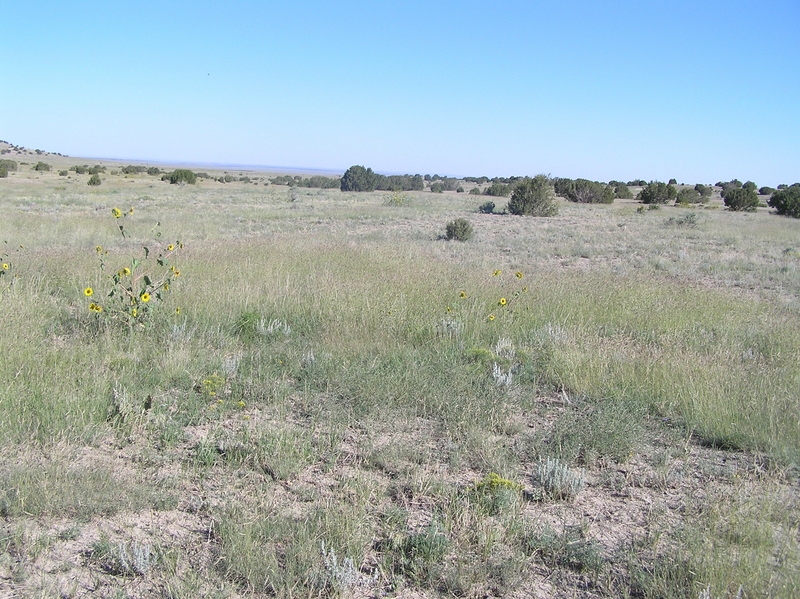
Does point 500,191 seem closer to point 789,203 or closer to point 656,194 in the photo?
point 656,194

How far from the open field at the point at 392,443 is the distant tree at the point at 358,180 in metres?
43.2

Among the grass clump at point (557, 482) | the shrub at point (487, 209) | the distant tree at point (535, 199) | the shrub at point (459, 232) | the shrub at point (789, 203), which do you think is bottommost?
the grass clump at point (557, 482)

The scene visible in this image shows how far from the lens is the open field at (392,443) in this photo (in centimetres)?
255

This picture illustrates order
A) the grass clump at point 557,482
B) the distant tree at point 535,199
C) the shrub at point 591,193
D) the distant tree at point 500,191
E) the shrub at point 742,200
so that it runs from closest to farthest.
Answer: the grass clump at point 557,482 < the distant tree at point 535,199 < the shrub at point 742,200 < the shrub at point 591,193 < the distant tree at point 500,191

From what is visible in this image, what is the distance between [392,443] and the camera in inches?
144

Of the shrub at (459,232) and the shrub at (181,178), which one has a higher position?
the shrub at (181,178)

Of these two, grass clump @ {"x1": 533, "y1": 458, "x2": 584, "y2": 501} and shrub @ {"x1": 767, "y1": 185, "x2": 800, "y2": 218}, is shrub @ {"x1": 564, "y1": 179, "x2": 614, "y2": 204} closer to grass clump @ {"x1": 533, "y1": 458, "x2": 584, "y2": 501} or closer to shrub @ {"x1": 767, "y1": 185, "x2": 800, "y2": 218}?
shrub @ {"x1": 767, "y1": 185, "x2": 800, "y2": 218}

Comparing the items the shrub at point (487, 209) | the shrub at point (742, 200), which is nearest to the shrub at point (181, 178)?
the shrub at point (487, 209)

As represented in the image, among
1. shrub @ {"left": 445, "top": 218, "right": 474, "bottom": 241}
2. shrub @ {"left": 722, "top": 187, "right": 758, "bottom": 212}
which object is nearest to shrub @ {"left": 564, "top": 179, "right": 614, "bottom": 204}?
shrub @ {"left": 722, "top": 187, "right": 758, "bottom": 212}

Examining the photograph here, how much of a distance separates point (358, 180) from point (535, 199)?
25.5 m

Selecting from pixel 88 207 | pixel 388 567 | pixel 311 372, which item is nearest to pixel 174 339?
pixel 311 372

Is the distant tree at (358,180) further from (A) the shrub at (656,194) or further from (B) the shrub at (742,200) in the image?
(B) the shrub at (742,200)

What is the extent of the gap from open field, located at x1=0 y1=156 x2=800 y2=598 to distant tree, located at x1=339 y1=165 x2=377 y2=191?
43248 millimetres

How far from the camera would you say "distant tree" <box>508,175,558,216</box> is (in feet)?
90.0
